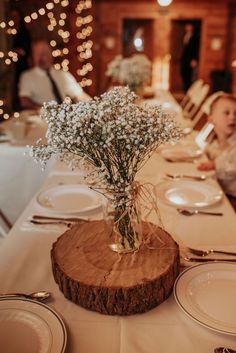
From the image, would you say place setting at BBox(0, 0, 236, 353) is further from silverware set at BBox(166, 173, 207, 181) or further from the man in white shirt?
the man in white shirt

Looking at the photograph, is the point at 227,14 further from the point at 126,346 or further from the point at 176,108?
the point at 126,346

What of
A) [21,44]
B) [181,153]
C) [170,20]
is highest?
[170,20]

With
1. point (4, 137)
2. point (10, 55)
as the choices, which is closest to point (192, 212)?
point (4, 137)

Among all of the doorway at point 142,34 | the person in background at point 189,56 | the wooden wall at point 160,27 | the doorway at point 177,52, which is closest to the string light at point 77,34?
the wooden wall at point 160,27

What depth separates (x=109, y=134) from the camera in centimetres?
90

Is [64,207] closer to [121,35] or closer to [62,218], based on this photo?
[62,218]

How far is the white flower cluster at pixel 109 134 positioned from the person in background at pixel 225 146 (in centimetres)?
106

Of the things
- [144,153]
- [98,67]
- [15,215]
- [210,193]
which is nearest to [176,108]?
[15,215]

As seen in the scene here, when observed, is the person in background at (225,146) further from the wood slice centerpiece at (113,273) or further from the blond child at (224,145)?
the wood slice centerpiece at (113,273)

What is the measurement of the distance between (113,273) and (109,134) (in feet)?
1.10

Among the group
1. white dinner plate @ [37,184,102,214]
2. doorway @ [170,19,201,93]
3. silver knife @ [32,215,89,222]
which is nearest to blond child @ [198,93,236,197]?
white dinner plate @ [37,184,102,214]

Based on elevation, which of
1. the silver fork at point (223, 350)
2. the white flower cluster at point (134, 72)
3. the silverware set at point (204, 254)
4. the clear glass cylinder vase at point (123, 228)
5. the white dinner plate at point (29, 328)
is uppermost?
the white flower cluster at point (134, 72)

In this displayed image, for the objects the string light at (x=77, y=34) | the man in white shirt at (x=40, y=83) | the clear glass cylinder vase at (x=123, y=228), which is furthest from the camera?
the string light at (x=77, y=34)

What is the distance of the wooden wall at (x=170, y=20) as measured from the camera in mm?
8203
